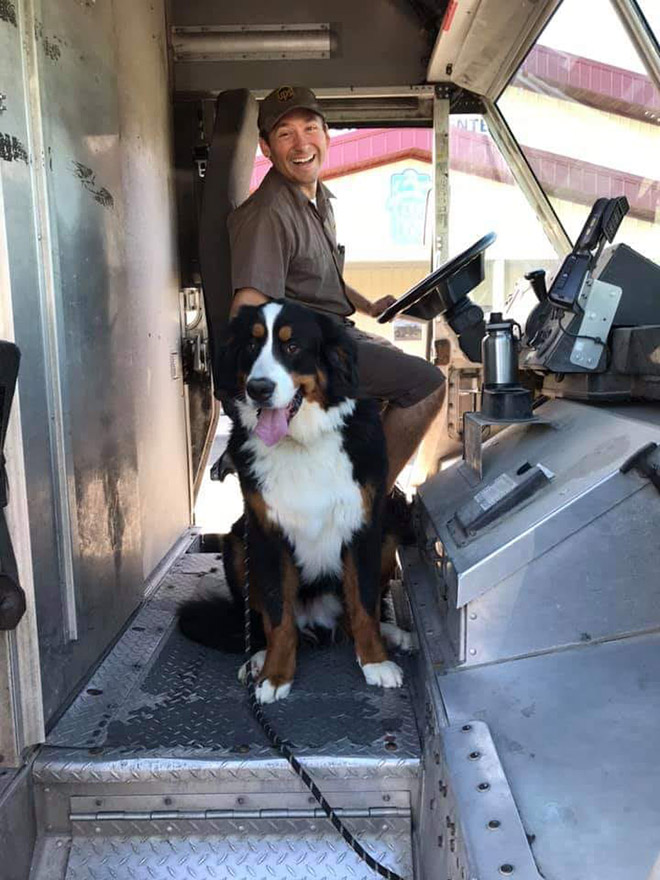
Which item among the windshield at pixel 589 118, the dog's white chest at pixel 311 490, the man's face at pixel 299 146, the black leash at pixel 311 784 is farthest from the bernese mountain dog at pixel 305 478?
the windshield at pixel 589 118

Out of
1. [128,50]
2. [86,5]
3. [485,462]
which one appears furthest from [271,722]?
[128,50]

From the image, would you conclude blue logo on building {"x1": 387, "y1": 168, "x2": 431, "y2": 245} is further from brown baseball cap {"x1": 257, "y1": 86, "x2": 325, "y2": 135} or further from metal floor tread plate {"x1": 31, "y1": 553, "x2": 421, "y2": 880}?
metal floor tread plate {"x1": 31, "y1": 553, "x2": 421, "y2": 880}

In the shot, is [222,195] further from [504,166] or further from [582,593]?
[582,593]

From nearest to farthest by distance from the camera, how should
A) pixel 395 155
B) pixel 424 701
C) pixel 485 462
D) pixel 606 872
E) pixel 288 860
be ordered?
1. pixel 606 872
2. pixel 288 860
3. pixel 424 701
4. pixel 485 462
5. pixel 395 155

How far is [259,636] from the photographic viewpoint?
6.96ft

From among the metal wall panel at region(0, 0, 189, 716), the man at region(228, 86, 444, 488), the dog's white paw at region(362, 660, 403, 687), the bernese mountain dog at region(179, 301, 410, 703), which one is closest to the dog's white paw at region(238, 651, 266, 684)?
the bernese mountain dog at region(179, 301, 410, 703)

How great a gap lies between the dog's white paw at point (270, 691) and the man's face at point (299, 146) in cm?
175

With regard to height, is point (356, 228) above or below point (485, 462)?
above

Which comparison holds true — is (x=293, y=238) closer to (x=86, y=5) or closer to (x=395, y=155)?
(x=86, y=5)

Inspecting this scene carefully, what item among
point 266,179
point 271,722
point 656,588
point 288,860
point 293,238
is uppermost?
point 266,179

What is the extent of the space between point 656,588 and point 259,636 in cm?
111

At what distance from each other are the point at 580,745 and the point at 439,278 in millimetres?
1470

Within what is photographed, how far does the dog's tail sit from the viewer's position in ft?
6.93

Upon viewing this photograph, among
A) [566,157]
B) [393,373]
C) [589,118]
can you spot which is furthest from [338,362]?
[566,157]
